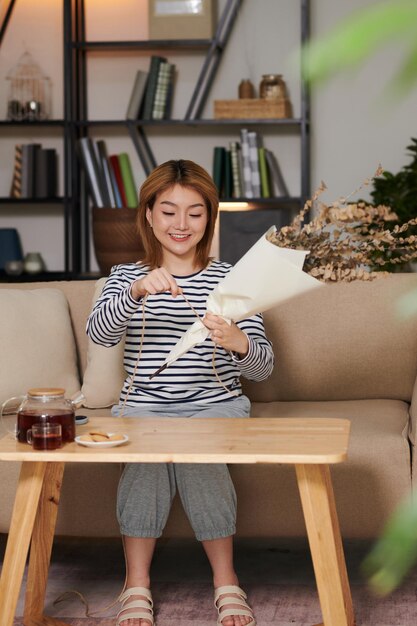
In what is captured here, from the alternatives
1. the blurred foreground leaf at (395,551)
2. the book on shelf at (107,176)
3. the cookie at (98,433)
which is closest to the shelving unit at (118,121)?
the book on shelf at (107,176)

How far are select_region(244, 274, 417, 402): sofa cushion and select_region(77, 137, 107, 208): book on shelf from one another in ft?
7.75

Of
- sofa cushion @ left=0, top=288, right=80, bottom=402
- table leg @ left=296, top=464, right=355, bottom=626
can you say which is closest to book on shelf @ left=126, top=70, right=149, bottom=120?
sofa cushion @ left=0, top=288, right=80, bottom=402

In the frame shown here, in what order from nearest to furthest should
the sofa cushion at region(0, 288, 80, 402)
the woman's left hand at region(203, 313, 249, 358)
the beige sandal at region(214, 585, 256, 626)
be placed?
the woman's left hand at region(203, 313, 249, 358) < the beige sandal at region(214, 585, 256, 626) < the sofa cushion at region(0, 288, 80, 402)

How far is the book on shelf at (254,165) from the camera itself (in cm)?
461

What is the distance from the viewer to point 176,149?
16.0ft

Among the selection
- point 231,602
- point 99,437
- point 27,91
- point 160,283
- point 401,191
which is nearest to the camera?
point 99,437

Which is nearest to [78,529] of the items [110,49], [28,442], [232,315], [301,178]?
[28,442]

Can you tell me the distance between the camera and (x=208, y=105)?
480cm

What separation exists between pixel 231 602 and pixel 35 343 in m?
0.93

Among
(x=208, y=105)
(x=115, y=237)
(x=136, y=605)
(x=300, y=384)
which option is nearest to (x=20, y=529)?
(x=136, y=605)

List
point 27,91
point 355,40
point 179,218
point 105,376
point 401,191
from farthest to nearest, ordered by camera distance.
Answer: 1. point 27,91
2. point 401,191
3. point 105,376
4. point 179,218
5. point 355,40

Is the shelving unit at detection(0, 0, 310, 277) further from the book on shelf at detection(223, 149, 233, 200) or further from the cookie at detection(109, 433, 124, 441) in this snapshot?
the cookie at detection(109, 433, 124, 441)

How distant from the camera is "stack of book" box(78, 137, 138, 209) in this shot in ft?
15.4

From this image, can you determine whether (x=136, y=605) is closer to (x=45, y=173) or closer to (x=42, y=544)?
(x=42, y=544)
